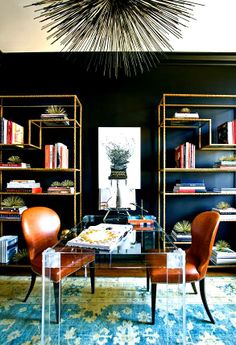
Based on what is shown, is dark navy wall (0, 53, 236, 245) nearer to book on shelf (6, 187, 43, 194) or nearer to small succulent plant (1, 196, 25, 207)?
book on shelf (6, 187, 43, 194)

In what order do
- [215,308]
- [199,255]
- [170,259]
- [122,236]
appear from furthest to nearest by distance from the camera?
1. [215,308]
2. [199,255]
3. [122,236]
4. [170,259]

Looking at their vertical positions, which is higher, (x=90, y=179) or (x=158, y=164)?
(x=158, y=164)

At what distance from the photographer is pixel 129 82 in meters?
3.10

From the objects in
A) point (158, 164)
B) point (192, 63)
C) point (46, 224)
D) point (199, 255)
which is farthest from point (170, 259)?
point (192, 63)

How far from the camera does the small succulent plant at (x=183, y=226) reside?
293 centimetres

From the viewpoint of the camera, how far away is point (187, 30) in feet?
8.27

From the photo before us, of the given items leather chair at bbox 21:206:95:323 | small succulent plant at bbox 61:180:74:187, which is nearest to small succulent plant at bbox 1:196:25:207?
small succulent plant at bbox 61:180:74:187

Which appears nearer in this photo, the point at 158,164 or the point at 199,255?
the point at 199,255

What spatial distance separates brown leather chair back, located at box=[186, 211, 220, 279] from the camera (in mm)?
1822

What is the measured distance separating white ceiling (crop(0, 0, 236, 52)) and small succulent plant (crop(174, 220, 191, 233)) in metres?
2.25

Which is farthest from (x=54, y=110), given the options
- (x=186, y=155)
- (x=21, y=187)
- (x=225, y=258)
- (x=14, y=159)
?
(x=225, y=258)

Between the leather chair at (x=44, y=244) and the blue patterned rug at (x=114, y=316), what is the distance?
6.3 inches

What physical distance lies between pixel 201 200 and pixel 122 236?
5.73 ft

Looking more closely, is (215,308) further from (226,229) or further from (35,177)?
(35,177)
